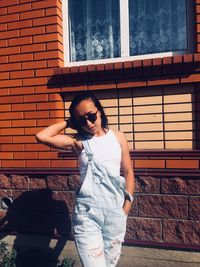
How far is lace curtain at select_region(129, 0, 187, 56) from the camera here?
134 inches

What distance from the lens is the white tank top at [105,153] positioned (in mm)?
2369

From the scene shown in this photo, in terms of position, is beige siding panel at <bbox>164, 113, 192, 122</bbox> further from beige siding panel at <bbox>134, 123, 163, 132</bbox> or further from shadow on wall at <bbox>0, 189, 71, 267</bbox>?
shadow on wall at <bbox>0, 189, 71, 267</bbox>

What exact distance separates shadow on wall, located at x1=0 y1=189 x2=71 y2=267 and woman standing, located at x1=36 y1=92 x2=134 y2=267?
1272 millimetres

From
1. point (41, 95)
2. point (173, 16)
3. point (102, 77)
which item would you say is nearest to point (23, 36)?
point (41, 95)

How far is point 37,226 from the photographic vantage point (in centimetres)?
370

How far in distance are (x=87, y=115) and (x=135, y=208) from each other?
1434mm

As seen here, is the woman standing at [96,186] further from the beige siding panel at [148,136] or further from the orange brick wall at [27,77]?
the orange brick wall at [27,77]

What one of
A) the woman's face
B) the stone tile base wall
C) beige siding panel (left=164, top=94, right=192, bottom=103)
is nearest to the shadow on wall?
the stone tile base wall

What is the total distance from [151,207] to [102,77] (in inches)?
61.7

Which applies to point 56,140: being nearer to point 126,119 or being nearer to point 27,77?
point 126,119

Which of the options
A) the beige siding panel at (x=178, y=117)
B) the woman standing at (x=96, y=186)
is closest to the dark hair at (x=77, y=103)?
the woman standing at (x=96, y=186)

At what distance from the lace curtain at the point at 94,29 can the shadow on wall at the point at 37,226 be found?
180 cm

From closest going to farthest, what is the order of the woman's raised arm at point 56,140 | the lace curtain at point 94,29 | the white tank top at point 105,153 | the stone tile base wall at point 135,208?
the white tank top at point 105,153, the woman's raised arm at point 56,140, the stone tile base wall at point 135,208, the lace curtain at point 94,29

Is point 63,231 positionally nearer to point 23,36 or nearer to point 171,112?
point 171,112
